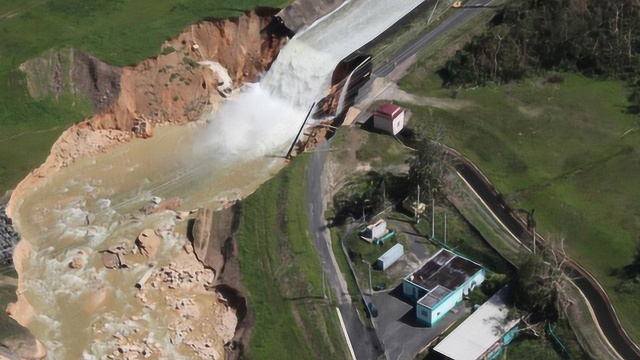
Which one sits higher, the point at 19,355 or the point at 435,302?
the point at 19,355

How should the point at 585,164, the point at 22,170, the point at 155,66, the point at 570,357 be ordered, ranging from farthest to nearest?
the point at 155,66
the point at 22,170
the point at 585,164
the point at 570,357

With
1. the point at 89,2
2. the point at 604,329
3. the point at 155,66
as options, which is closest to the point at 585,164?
the point at 604,329

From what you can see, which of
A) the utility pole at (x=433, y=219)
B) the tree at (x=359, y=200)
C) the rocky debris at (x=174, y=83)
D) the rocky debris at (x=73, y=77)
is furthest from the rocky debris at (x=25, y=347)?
the utility pole at (x=433, y=219)

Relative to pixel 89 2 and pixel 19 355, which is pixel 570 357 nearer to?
pixel 19 355

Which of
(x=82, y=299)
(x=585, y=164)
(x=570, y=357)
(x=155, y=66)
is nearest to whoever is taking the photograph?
(x=570, y=357)

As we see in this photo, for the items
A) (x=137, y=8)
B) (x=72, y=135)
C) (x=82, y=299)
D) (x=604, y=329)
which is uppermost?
(x=137, y=8)

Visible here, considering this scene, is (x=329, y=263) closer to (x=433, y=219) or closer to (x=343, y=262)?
(x=343, y=262)

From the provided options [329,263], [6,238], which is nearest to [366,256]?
[329,263]

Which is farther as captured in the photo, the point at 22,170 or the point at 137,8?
the point at 137,8

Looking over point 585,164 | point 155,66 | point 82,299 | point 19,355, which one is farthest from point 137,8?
point 585,164
